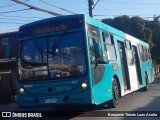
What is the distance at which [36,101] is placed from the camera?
995 cm

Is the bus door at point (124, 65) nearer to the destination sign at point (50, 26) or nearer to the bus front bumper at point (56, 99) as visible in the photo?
the destination sign at point (50, 26)

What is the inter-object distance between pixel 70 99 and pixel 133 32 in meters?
36.3

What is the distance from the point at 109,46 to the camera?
11992 mm

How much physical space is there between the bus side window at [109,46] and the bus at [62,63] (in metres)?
0.53

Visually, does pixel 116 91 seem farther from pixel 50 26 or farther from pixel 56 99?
pixel 50 26

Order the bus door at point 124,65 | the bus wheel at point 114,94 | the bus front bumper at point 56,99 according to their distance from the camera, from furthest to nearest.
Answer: the bus door at point 124,65, the bus wheel at point 114,94, the bus front bumper at point 56,99

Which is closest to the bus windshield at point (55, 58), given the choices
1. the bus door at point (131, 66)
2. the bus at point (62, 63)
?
the bus at point (62, 63)

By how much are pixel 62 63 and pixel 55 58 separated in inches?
10.7

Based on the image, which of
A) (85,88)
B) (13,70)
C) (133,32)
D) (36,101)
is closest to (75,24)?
(85,88)

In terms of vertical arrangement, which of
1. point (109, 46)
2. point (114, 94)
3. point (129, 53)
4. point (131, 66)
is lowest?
point (114, 94)

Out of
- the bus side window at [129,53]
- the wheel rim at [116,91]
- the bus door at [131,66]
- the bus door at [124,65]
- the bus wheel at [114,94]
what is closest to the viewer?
the bus wheel at [114,94]

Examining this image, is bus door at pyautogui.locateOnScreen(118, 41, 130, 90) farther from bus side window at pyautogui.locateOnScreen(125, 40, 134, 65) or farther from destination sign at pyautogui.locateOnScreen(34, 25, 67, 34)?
destination sign at pyautogui.locateOnScreen(34, 25, 67, 34)

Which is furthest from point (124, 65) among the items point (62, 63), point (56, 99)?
point (56, 99)

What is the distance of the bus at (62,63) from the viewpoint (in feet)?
31.0
